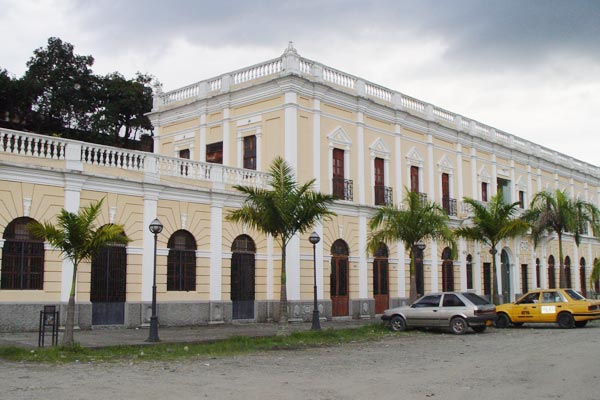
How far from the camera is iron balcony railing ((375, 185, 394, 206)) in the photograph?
30641 millimetres

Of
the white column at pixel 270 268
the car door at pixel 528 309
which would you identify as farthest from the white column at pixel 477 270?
the white column at pixel 270 268

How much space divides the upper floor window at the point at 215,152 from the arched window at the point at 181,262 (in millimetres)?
6695

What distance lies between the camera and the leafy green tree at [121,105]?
4134cm

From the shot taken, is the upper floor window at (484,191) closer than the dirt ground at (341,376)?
No

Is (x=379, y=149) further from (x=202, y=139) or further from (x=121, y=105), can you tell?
(x=121, y=105)

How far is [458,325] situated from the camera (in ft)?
68.1

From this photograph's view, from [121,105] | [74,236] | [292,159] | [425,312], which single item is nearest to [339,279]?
[292,159]

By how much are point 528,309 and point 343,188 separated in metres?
9.31

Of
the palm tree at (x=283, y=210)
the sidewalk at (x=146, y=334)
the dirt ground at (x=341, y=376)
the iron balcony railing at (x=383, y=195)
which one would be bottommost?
the dirt ground at (x=341, y=376)

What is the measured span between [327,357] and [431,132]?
71.0ft

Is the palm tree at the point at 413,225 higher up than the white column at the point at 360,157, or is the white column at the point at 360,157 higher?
the white column at the point at 360,157

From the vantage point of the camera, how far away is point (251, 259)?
25.8 meters

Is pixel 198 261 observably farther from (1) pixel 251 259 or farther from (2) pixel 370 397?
(2) pixel 370 397

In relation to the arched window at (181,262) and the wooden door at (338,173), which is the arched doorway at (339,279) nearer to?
the wooden door at (338,173)
